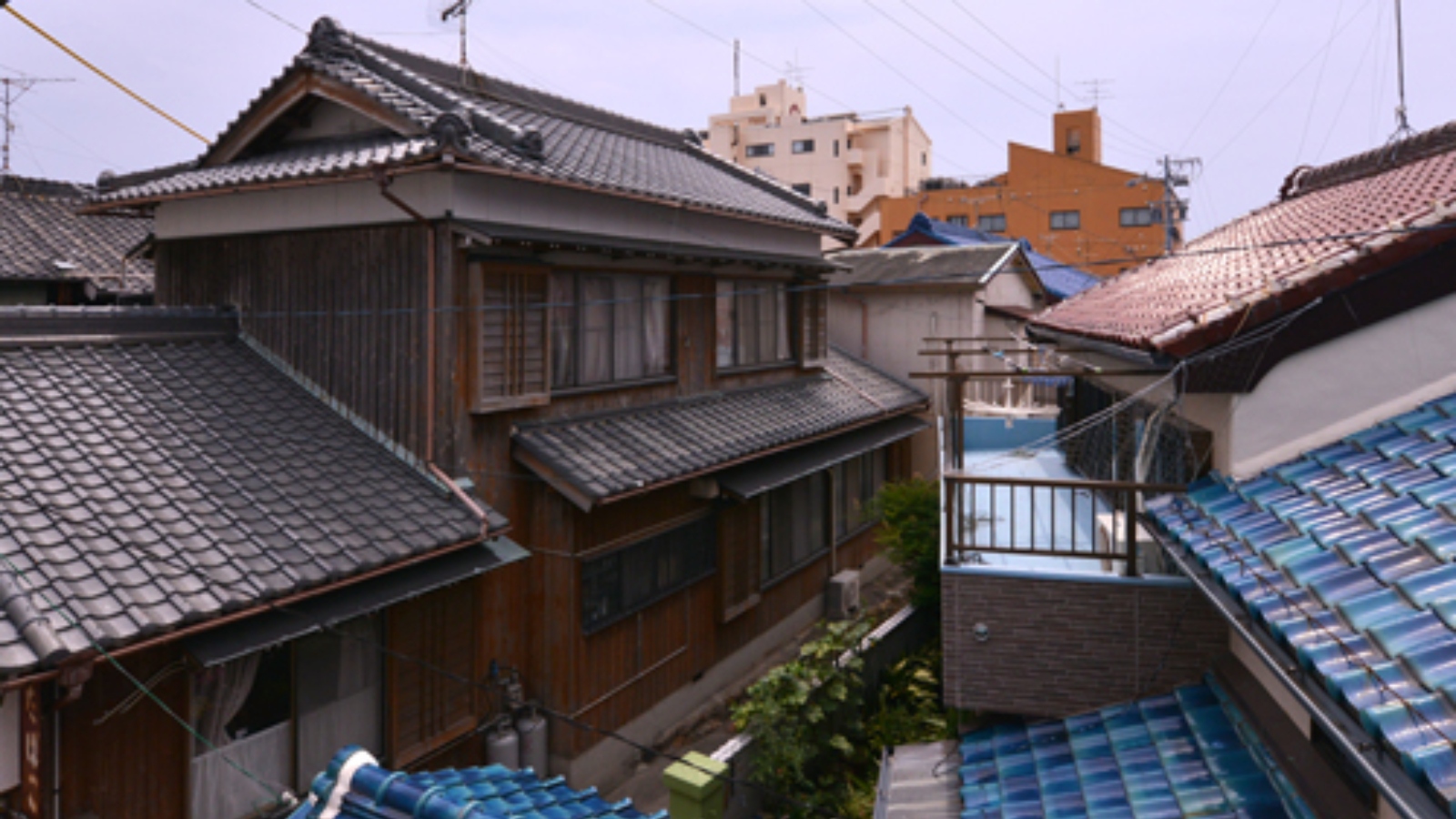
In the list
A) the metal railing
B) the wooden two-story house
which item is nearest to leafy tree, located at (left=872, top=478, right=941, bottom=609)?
the wooden two-story house

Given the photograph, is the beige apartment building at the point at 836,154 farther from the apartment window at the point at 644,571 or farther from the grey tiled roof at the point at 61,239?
the apartment window at the point at 644,571

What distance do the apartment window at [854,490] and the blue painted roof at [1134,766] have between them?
919 centimetres

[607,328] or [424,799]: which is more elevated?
[607,328]

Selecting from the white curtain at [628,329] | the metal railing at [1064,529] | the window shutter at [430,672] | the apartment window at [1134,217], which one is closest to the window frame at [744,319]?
the white curtain at [628,329]

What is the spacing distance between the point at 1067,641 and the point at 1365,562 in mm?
3859

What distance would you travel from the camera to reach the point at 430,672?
981 cm

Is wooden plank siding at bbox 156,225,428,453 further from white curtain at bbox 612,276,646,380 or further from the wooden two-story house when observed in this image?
white curtain at bbox 612,276,646,380

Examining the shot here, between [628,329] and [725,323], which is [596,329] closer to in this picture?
[628,329]

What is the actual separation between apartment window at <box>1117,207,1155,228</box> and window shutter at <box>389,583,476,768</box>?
49.9 meters

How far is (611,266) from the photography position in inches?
503

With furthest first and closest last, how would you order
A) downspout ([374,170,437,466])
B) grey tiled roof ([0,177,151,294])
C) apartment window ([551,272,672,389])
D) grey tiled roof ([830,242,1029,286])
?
grey tiled roof ([830,242,1029,286])
grey tiled roof ([0,177,151,294])
apartment window ([551,272,672,389])
downspout ([374,170,437,466])

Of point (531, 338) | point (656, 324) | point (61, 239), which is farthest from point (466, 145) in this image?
point (61, 239)

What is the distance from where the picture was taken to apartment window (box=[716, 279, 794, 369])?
51.9 ft

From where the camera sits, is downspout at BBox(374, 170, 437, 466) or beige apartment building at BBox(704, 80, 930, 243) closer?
downspout at BBox(374, 170, 437, 466)
